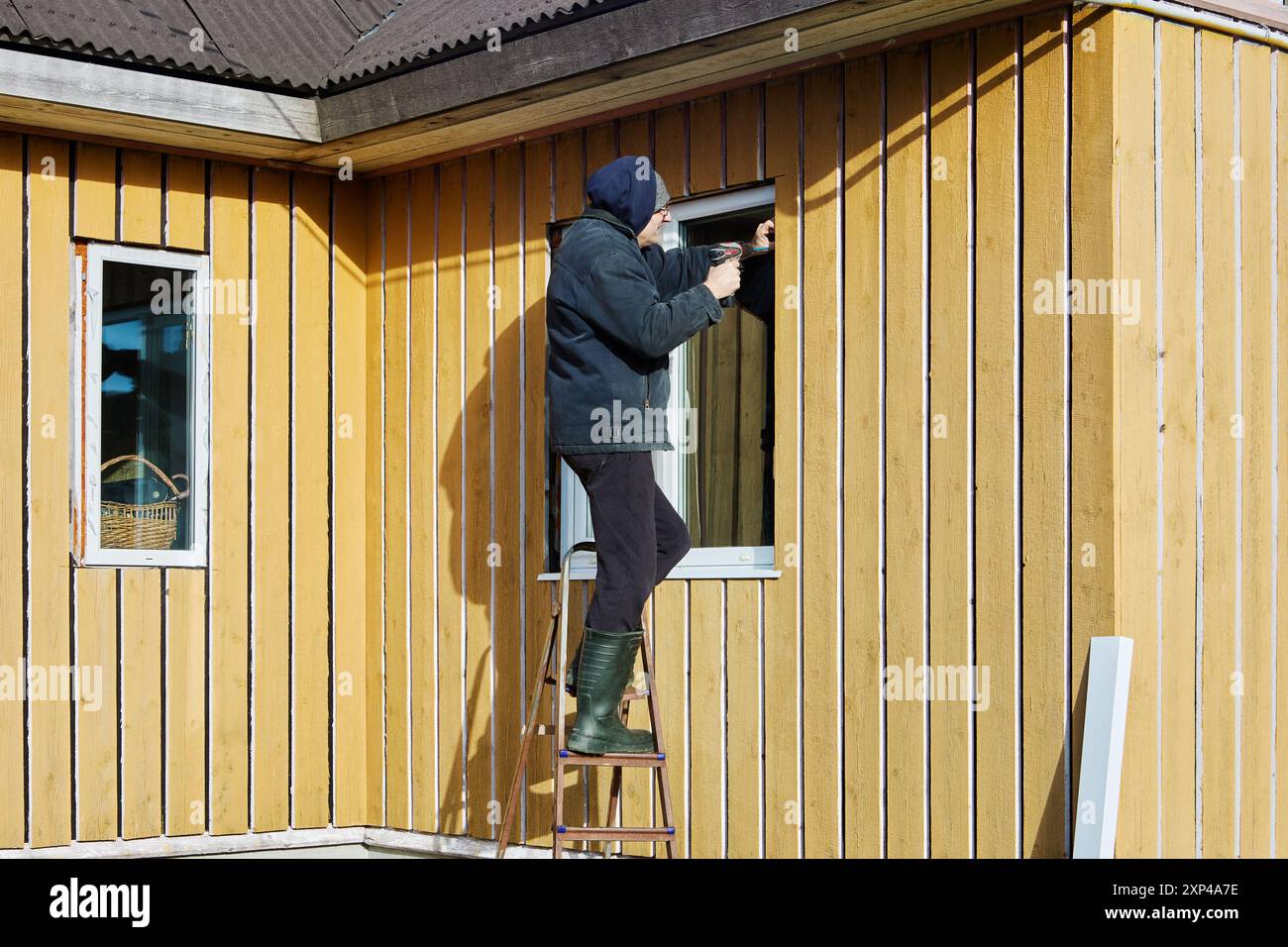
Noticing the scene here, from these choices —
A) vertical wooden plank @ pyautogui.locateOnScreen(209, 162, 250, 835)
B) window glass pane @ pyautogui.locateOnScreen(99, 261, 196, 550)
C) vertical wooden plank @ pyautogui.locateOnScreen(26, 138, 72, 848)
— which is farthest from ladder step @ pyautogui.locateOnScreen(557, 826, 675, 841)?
window glass pane @ pyautogui.locateOnScreen(99, 261, 196, 550)

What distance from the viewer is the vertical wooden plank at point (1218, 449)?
5.75 m

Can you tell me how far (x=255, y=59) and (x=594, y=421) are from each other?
2324 millimetres

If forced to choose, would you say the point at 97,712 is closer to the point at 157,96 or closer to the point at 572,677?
the point at 572,677

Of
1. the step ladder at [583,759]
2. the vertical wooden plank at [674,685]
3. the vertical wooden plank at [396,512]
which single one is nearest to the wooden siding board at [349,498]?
the vertical wooden plank at [396,512]

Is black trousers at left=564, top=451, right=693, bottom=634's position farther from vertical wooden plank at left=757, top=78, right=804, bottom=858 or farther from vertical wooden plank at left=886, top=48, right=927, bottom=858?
vertical wooden plank at left=886, top=48, right=927, bottom=858

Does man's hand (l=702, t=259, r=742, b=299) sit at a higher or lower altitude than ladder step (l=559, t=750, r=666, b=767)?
higher

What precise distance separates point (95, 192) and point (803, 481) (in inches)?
122

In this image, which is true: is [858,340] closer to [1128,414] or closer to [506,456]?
[1128,414]

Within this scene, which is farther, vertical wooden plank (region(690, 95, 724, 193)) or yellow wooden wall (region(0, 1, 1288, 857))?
vertical wooden plank (region(690, 95, 724, 193))

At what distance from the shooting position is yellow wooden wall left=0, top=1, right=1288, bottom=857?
5496mm

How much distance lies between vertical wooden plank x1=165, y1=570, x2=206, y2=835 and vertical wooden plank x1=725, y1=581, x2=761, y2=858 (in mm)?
2288

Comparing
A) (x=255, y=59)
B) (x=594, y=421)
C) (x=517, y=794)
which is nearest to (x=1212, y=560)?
(x=594, y=421)

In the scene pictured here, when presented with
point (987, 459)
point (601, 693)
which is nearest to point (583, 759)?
point (601, 693)

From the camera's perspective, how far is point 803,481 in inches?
243
